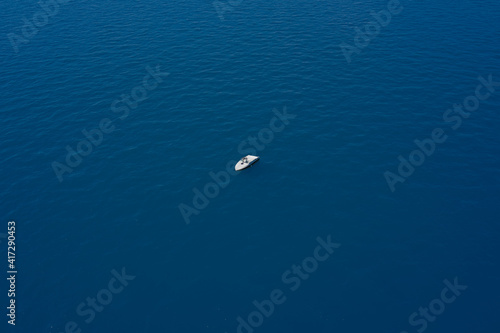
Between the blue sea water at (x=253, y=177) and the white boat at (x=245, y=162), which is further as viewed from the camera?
the white boat at (x=245, y=162)

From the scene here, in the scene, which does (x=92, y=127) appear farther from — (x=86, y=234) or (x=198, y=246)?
(x=198, y=246)

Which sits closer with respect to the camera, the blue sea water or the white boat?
the blue sea water

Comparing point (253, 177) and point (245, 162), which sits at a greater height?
point (245, 162)

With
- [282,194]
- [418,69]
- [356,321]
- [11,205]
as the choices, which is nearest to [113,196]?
[11,205]

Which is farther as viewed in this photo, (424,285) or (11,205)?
(11,205)
